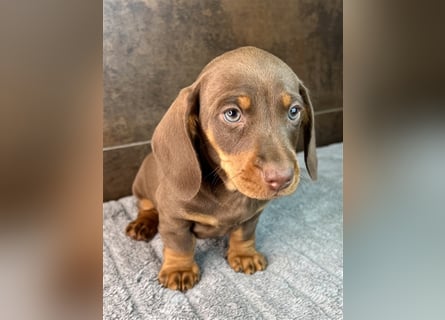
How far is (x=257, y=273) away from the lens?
5.57 feet

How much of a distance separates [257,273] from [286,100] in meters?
0.68

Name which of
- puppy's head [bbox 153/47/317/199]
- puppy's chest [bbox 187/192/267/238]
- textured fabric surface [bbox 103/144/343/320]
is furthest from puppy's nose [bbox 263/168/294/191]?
textured fabric surface [bbox 103/144/343/320]

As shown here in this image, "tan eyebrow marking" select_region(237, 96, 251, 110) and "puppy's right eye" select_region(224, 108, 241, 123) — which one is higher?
"tan eyebrow marking" select_region(237, 96, 251, 110)

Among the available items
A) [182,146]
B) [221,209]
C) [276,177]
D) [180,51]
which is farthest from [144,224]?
[276,177]

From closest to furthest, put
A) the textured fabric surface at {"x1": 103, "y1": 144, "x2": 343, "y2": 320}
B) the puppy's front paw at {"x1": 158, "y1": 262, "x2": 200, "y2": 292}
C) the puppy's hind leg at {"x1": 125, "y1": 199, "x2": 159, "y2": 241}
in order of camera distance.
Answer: the textured fabric surface at {"x1": 103, "y1": 144, "x2": 343, "y2": 320}
the puppy's front paw at {"x1": 158, "y1": 262, "x2": 200, "y2": 292}
the puppy's hind leg at {"x1": 125, "y1": 199, "x2": 159, "y2": 241}

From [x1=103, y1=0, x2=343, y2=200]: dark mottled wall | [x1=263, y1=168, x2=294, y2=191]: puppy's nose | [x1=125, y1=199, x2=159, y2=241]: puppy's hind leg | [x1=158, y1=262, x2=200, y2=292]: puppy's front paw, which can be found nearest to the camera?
[x1=263, y1=168, x2=294, y2=191]: puppy's nose

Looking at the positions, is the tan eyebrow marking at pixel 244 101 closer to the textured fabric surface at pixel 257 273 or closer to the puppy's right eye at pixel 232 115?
the puppy's right eye at pixel 232 115

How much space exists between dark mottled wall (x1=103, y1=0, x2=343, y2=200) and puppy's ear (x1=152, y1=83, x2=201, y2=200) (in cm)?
39

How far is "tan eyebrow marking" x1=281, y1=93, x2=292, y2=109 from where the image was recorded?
1333mm

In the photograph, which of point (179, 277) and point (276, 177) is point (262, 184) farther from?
point (179, 277)

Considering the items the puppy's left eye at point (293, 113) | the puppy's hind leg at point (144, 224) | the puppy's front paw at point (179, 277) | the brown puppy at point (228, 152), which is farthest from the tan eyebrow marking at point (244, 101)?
the puppy's hind leg at point (144, 224)

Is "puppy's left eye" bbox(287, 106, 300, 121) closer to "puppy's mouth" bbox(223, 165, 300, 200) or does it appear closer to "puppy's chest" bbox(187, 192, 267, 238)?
"puppy's mouth" bbox(223, 165, 300, 200)

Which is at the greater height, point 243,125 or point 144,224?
point 243,125
